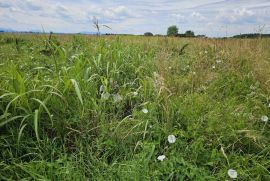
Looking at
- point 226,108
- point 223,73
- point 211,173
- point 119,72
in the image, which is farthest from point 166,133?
point 223,73

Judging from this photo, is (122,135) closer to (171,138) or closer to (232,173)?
(171,138)

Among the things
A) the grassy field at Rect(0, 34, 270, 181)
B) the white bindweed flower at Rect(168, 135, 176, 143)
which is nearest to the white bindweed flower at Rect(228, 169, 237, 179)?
the grassy field at Rect(0, 34, 270, 181)

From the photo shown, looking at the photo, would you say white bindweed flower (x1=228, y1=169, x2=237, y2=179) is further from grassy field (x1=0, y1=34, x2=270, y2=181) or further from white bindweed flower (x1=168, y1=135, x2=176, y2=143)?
white bindweed flower (x1=168, y1=135, x2=176, y2=143)

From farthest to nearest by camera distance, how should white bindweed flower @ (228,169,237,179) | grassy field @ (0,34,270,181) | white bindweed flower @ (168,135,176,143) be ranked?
white bindweed flower @ (168,135,176,143) < grassy field @ (0,34,270,181) < white bindweed flower @ (228,169,237,179)

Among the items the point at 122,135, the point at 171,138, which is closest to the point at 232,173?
the point at 171,138

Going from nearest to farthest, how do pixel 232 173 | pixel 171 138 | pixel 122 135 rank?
pixel 232 173 < pixel 171 138 < pixel 122 135

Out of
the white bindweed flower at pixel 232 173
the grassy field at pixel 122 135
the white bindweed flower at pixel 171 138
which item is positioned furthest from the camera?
the white bindweed flower at pixel 171 138

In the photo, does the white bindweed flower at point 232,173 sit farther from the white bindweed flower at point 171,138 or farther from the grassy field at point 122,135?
the white bindweed flower at point 171,138

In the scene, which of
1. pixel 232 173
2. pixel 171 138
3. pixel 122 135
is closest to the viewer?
pixel 232 173

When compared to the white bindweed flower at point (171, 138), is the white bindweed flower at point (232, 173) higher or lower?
lower

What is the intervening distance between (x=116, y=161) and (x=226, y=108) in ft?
4.40

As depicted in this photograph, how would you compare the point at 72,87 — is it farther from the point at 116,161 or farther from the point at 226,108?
the point at 226,108

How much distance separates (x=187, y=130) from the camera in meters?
2.42

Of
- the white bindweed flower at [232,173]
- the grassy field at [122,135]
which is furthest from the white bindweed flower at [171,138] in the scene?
the white bindweed flower at [232,173]
